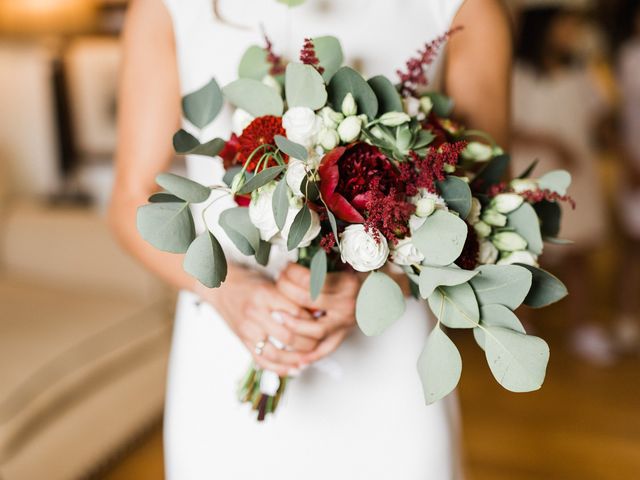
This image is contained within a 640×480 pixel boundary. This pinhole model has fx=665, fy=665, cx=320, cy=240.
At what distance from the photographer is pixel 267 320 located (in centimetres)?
82

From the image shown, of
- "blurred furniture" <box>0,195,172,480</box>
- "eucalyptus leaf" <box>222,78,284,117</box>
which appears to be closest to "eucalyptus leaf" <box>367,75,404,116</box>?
"eucalyptus leaf" <box>222,78,284,117</box>

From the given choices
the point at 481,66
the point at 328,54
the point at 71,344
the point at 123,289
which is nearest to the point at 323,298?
the point at 328,54

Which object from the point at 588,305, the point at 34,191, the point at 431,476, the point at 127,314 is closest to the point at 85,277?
the point at 127,314

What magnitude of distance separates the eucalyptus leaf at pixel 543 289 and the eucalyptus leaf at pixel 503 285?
0.04 metres

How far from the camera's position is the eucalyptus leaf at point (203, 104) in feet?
2.48

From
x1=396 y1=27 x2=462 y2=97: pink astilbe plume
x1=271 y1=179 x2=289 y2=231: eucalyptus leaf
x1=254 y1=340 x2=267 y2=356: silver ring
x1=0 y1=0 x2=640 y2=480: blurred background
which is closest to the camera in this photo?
x1=271 y1=179 x2=289 y2=231: eucalyptus leaf

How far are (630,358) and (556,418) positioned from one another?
30.4 inches

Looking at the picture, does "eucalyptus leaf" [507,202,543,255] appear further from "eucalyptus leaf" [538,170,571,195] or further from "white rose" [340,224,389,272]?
"white rose" [340,224,389,272]

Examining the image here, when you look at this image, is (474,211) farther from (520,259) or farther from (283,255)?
(283,255)

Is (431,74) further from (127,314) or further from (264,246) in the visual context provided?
(127,314)

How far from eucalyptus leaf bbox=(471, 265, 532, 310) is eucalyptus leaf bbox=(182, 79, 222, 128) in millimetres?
344

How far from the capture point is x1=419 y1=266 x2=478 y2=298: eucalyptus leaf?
0.63 metres

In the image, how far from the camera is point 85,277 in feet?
7.70

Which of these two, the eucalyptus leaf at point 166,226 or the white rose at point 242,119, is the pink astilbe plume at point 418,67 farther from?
the eucalyptus leaf at point 166,226
